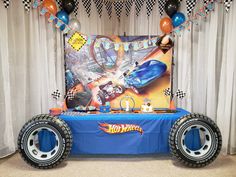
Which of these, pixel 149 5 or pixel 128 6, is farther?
pixel 128 6

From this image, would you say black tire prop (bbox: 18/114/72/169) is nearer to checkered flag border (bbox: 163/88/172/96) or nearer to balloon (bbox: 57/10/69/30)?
balloon (bbox: 57/10/69/30)

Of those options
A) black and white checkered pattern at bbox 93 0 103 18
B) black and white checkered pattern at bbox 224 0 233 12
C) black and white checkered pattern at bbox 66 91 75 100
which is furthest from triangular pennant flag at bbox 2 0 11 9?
black and white checkered pattern at bbox 224 0 233 12

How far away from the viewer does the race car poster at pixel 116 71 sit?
3105 mm

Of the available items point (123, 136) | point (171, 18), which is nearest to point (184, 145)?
point (123, 136)

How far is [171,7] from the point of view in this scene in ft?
9.82

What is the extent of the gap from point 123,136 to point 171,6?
2017 millimetres

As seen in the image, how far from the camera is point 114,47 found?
3.10 metres

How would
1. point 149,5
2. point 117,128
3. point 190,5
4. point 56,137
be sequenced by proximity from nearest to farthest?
point 56,137 < point 117,128 < point 190,5 < point 149,5

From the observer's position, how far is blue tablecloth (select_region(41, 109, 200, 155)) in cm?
264

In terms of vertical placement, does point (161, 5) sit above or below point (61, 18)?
above

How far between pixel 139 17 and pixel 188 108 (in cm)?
176

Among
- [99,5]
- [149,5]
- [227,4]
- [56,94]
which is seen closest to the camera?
[227,4]

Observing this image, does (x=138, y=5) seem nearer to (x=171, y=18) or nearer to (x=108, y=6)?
(x=108, y=6)

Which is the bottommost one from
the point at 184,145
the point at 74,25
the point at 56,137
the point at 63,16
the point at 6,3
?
the point at 184,145
